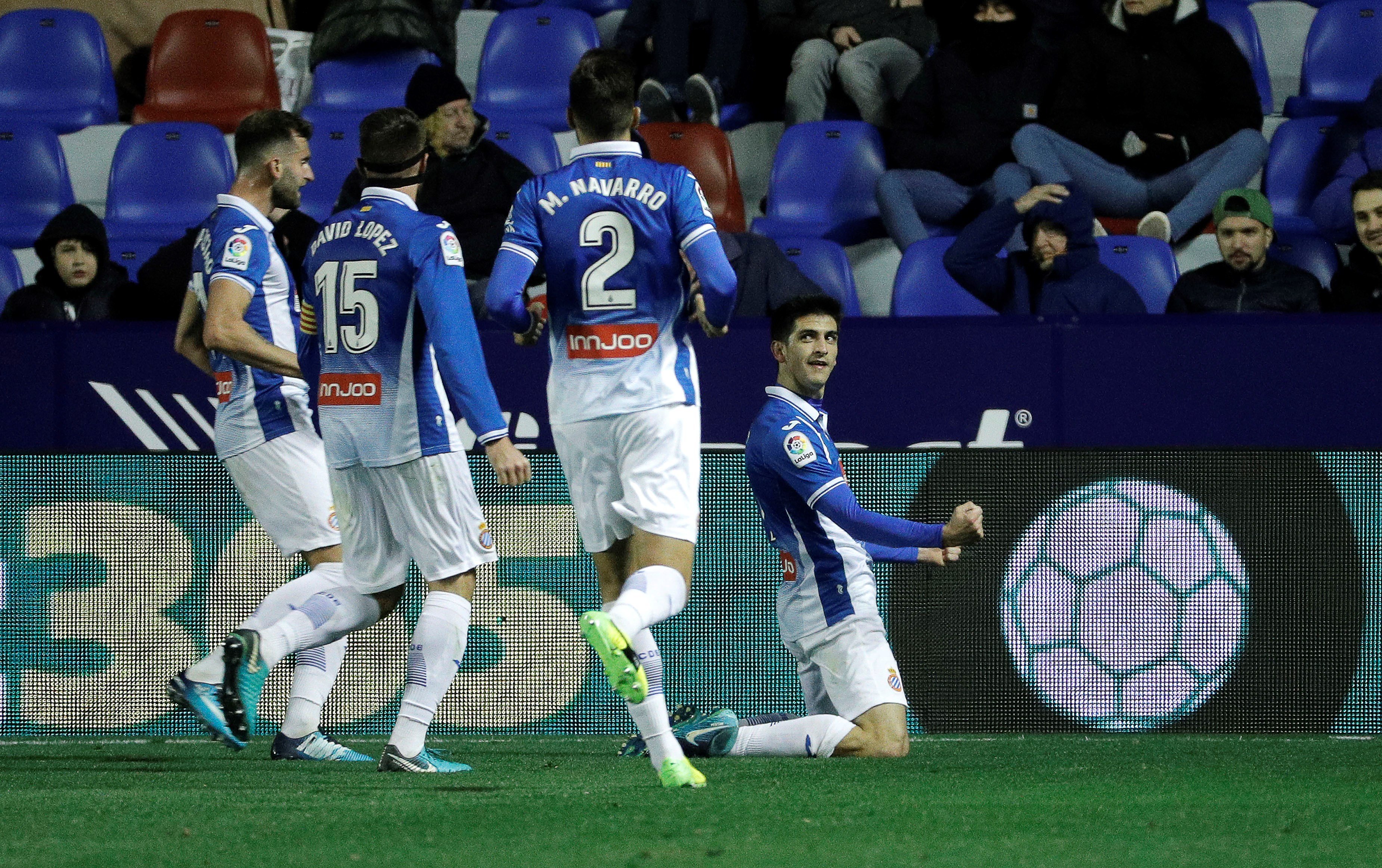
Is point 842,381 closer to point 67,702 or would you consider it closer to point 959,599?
point 959,599

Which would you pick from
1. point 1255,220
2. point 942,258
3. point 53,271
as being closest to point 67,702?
point 53,271

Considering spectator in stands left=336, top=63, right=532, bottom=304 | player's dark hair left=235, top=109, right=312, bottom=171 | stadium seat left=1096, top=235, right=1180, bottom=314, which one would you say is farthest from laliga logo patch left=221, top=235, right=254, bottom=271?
stadium seat left=1096, top=235, right=1180, bottom=314

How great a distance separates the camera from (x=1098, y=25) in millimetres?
10211

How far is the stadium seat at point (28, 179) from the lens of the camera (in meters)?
10.3

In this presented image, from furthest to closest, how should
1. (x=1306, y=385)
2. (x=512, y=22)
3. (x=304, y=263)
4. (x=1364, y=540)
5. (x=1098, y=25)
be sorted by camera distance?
(x=512, y=22)
(x=1098, y=25)
(x=1306, y=385)
(x=1364, y=540)
(x=304, y=263)

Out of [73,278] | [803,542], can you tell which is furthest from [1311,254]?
[73,278]

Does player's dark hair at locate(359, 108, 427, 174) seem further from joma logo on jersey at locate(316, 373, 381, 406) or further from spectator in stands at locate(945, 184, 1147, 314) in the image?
spectator in stands at locate(945, 184, 1147, 314)

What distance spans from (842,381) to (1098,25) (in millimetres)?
3788

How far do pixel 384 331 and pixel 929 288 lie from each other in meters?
4.19

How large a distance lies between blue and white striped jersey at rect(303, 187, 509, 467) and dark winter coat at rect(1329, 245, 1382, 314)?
4.58 m

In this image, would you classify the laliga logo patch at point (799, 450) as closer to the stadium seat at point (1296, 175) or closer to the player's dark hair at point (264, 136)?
the player's dark hair at point (264, 136)

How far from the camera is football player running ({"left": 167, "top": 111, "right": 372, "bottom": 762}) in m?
5.65

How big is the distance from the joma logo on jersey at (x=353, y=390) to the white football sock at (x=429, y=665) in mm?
569

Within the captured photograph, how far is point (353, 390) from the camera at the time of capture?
511 centimetres
